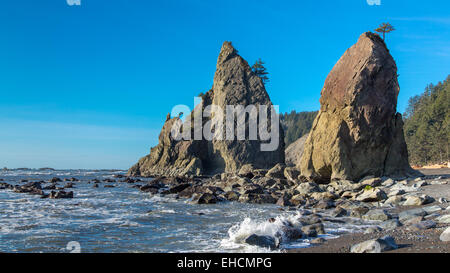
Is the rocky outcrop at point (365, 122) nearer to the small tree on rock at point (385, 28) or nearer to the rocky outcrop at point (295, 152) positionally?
the small tree on rock at point (385, 28)

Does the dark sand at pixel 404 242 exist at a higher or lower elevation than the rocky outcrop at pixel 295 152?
lower

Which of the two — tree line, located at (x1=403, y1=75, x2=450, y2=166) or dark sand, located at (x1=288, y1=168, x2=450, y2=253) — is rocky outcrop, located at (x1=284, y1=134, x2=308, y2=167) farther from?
dark sand, located at (x1=288, y1=168, x2=450, y2=253)

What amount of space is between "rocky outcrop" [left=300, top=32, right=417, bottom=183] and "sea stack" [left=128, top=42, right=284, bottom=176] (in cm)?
3520

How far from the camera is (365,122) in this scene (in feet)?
84.4

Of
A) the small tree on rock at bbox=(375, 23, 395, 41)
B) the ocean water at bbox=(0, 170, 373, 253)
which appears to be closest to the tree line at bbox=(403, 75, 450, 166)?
the small tree on rock at bbox=(375, 23, 395, 41)

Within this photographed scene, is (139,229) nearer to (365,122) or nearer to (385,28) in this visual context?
(365,122)

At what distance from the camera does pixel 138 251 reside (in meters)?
8.52

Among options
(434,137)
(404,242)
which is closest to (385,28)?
(434,137)

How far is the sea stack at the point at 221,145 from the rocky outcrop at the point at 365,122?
3520cm

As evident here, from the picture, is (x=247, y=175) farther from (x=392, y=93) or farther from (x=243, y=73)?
(x=243, y=73)

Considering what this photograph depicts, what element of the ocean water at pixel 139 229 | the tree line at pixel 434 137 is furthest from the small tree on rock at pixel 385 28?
the ocean water at pixel 139 229

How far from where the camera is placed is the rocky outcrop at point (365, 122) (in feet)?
84.4

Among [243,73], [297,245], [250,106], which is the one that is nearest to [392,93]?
[297,245]
